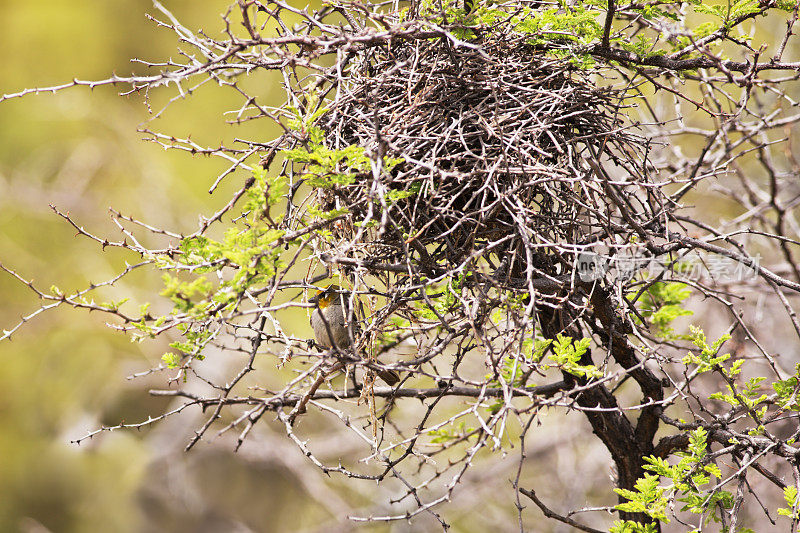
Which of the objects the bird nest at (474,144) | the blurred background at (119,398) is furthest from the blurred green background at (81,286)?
the bird nest at (474,144)

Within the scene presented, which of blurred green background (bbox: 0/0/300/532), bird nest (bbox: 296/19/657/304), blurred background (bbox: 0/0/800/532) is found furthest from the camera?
blurred green background (bbox: 0/0/300/532)

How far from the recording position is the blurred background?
5.65 meters

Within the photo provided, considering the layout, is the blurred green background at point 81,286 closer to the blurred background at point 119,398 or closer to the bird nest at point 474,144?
the blurred background at point 119,398

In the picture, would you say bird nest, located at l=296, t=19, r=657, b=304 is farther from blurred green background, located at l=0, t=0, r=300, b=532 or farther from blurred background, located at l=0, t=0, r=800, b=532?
blurred green background, located at l=0, t=0, r=300, b=532

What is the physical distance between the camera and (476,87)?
180 centimetres

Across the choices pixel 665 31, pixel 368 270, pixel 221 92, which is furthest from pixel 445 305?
pixel 221 92

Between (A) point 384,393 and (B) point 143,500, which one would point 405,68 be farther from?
(B) point 143,500

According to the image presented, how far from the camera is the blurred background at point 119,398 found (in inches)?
223

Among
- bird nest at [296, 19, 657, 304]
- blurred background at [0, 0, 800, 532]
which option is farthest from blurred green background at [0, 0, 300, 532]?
bird nest at [296, 19, 657, 304]

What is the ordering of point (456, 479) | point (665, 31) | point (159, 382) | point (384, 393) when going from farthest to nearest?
point (159, 382), point (384, 393), point (665, 31), point (456, 479)

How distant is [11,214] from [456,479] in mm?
6135

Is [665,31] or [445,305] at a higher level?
[665,31]

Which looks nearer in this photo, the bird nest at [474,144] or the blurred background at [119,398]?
the bird nest at [474,144]

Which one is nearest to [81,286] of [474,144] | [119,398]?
[119,398]
